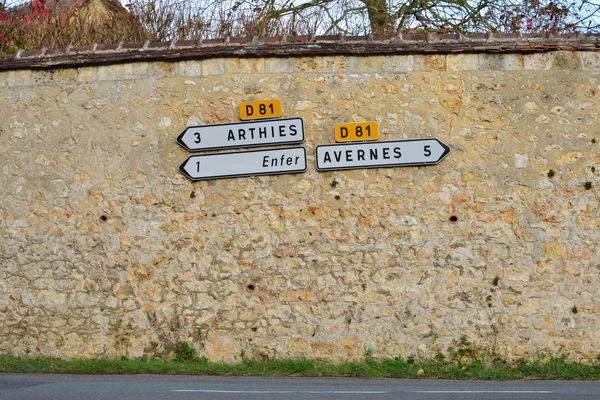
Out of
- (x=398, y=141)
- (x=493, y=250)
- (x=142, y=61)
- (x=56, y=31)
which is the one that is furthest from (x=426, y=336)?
(x=56, y=31)

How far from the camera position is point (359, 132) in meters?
10.0

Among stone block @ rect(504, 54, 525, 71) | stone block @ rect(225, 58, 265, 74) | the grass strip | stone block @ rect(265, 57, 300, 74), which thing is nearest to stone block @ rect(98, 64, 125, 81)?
stone block @ rect(225, 58, 265, 74)

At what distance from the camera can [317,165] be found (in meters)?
10.0

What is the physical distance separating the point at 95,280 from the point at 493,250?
15.0 feet

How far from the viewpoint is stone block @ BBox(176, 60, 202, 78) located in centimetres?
1031

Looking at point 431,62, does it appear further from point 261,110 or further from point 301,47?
point 261,110

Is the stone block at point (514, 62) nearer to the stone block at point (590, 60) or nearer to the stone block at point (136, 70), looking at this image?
the stone block at point (590, 60)

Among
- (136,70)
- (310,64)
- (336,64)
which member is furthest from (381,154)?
(136,70)

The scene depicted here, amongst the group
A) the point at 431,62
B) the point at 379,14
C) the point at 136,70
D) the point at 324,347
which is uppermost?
the point at 379,14

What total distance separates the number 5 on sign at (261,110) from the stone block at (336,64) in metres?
0.69

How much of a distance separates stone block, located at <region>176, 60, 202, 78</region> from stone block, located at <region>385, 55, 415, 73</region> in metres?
2.17

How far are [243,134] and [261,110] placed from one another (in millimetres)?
344

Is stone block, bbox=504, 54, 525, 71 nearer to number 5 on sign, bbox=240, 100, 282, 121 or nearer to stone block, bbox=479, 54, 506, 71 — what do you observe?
stone block, bbox=479, 54, 506, 71

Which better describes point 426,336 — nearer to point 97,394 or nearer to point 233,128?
point 233,128
